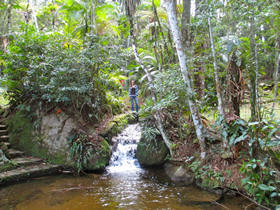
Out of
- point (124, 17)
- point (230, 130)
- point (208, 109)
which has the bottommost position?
point (230, 130)

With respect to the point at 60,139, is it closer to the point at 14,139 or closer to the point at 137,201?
the point at 14,139

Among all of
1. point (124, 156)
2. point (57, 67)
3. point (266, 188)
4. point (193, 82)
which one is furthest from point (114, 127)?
point (266, 188)

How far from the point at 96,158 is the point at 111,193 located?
162cm

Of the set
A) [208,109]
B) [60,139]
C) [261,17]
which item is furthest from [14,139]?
[261,17]

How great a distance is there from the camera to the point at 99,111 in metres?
7.43

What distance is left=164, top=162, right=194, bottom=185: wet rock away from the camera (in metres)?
5.08

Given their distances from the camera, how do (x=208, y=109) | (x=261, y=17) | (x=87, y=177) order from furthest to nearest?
(x=87, y=177), (x=208, y=109), (x=261, y=17)

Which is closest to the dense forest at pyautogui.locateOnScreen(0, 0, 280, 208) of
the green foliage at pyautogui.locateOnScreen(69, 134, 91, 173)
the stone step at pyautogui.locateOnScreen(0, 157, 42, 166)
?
the green foliage at pyautogui.locateOnScreen(69, 134, 91, 173)

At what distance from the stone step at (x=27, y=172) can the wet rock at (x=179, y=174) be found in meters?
3.40

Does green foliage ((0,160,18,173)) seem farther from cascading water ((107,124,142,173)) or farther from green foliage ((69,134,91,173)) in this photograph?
cascading water ((107,124,142,173))

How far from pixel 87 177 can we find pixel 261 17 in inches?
229

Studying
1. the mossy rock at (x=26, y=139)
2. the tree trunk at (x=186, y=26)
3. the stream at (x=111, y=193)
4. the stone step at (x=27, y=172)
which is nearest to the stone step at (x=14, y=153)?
the mossy rock at (x=26, y=139)

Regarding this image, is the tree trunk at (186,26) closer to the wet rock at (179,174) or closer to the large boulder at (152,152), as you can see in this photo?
the large boulder at (152,152)

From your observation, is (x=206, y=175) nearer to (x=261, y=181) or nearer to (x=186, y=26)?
(x=261, y=181)
